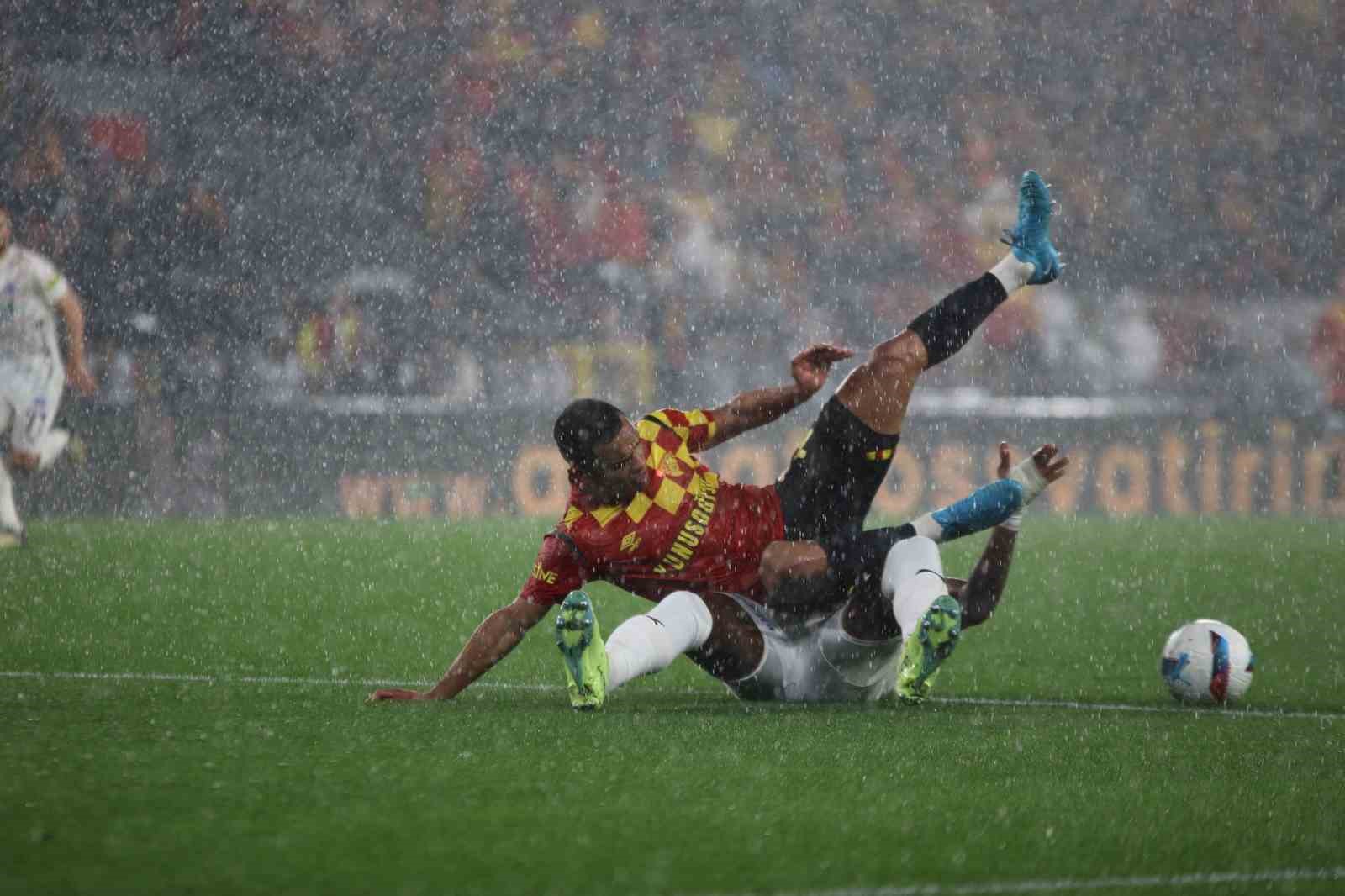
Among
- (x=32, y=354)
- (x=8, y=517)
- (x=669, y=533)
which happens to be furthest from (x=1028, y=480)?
(x=32, y=354)

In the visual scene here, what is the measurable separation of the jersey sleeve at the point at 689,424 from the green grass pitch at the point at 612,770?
0.71 meters

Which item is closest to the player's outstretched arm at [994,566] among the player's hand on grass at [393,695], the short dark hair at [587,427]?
the short dark hair at [587,427]

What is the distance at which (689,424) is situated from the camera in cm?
527

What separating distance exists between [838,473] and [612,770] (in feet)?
6.45

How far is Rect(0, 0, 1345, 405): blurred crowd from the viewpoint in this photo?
14.4 metres

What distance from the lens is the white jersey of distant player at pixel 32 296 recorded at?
10.7m

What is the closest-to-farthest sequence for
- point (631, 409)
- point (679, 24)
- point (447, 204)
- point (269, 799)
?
point (269, 799) < point (631, 409) < point (447, 204) < point (679, 24)

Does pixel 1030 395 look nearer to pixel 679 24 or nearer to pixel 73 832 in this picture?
pixel 679 24

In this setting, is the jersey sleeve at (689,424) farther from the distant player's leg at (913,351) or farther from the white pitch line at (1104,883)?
the white pitch line at (1104,883)

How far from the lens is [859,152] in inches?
695

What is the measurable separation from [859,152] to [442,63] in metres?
3.85

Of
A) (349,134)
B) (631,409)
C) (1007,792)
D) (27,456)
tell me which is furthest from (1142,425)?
(1007,792)

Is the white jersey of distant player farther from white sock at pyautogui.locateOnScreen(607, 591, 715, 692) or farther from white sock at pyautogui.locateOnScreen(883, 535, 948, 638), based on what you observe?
white sock at pyautogui.locateOnScreen(883, 535, 948, 638)

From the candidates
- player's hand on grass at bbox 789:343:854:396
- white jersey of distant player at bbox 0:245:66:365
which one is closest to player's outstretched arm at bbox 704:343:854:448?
player's hand on grass at bbox 789:343:854:396
